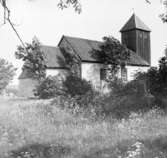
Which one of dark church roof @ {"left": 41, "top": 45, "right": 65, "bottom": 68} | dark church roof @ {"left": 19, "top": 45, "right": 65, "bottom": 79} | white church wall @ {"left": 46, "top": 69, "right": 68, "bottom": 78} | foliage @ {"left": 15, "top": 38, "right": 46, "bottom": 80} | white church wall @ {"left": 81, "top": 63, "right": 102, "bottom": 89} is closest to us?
foliage @ {"left": 15, "top": 38, "right": 46, "bottom": 80}

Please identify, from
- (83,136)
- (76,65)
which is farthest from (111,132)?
(76,65)

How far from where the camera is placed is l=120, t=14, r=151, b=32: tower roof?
1718 inches

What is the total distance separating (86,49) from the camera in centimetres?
3756

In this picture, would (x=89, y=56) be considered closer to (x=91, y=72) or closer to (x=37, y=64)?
(x=91, y=72)

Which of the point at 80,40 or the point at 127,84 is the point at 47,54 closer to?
the point at 80,40

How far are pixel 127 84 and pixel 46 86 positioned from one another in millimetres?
13640

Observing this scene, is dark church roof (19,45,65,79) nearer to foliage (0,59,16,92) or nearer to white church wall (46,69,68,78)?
white church wall (46,69,68,78)

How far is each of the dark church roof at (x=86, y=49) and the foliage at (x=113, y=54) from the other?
1104 millimetres

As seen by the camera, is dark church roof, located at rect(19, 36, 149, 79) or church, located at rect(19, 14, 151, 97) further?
church, located at rect(19, 14, 151, 97)

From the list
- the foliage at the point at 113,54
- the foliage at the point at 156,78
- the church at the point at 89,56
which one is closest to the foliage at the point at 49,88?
the church at the point at 89,56

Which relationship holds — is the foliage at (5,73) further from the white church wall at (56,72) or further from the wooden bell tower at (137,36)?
the wooden bell tower at (137,36)

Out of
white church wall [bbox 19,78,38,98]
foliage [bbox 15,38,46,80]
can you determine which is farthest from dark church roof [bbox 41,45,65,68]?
white church wall [bbox 19,78,38,98]

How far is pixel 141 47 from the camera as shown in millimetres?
43906

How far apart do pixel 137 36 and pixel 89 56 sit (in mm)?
11194
